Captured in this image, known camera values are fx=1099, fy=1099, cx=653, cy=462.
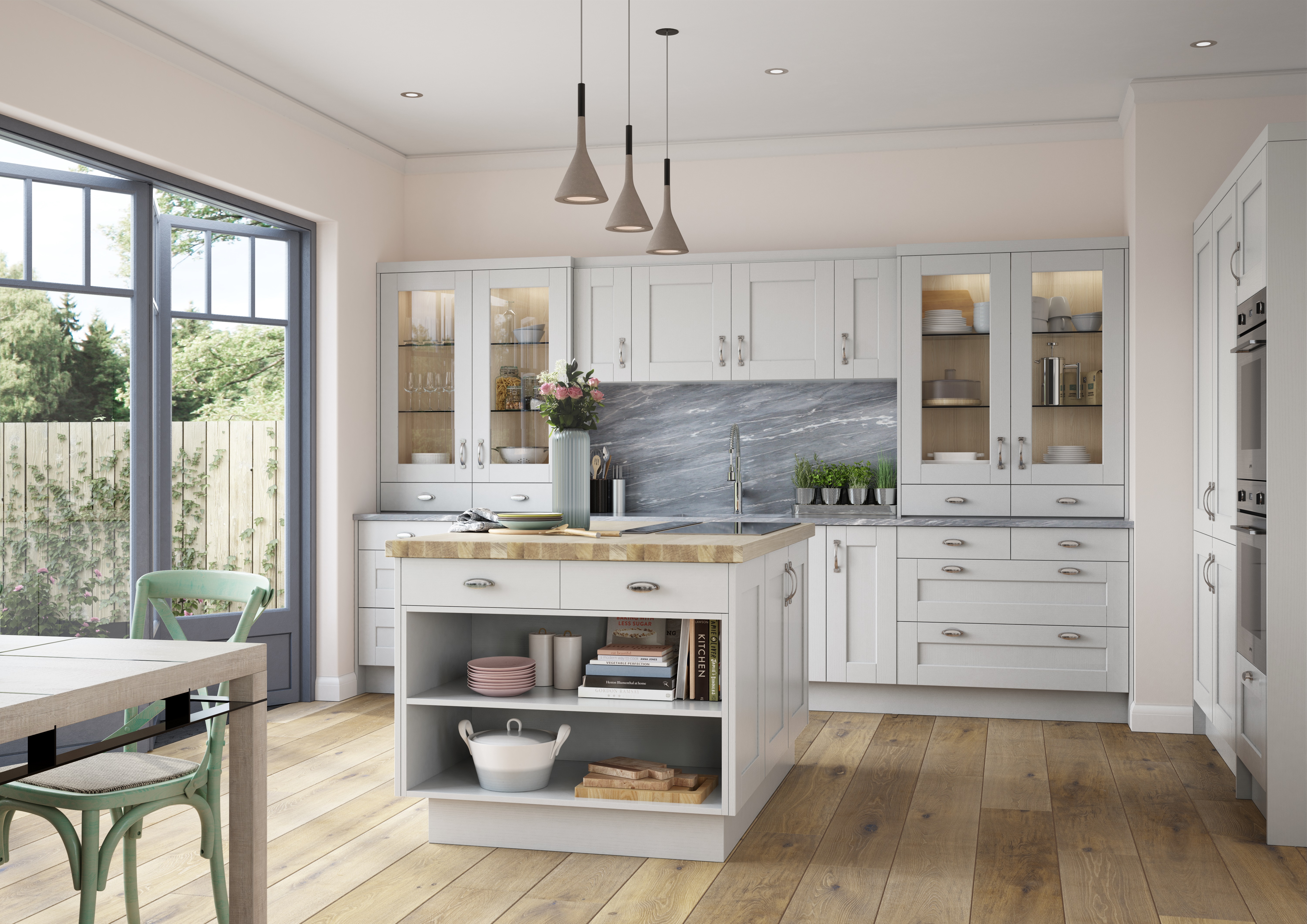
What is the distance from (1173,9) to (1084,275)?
1.25m

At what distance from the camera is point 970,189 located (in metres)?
5.30

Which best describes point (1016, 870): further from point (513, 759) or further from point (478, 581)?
point (478, 581)

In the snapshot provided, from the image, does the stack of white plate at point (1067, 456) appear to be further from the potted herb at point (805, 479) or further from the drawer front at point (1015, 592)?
the potted herb at point (805, 479)

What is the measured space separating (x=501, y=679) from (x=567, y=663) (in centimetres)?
21

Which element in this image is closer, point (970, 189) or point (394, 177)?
point (970, 189)

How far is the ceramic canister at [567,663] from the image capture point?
3236 millimetres

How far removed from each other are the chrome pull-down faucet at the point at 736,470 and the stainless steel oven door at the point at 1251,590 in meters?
2.30

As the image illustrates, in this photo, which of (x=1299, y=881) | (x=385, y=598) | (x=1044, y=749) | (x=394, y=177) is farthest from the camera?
(x=394, y=177)

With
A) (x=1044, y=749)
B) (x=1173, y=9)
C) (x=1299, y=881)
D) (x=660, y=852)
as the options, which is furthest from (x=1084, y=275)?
(x=660, y=852)

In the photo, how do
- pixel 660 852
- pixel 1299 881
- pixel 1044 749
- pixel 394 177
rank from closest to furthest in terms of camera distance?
pixel 1299 881
pixel 660 852
pixel 1044 749
pixel 394 177

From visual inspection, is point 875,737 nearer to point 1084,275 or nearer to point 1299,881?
point 1299,881

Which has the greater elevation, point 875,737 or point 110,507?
point 110,507

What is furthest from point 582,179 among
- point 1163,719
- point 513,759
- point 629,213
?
point 1163,719

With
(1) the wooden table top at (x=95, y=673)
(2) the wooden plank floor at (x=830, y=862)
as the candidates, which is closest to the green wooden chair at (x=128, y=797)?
(1) the wooden table top at (x=95, y=673)
